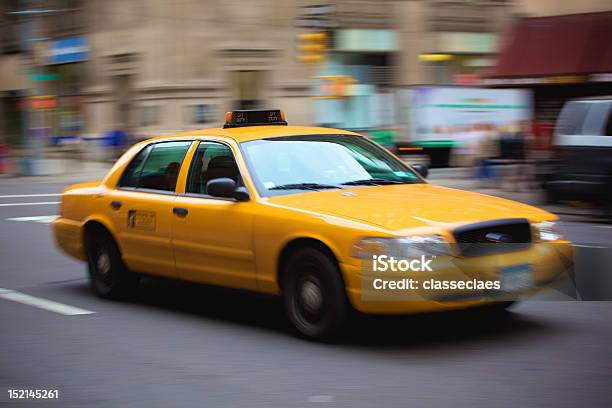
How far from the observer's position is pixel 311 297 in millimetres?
6500

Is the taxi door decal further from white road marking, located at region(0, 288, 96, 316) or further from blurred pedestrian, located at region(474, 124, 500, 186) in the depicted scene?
blurred pedestrian, located at region(474, 124, 500, 186)

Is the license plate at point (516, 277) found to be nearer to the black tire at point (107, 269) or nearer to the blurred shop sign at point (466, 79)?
the black tire at point (107, 269)

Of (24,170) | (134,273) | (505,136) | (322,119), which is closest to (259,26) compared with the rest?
(322,119)

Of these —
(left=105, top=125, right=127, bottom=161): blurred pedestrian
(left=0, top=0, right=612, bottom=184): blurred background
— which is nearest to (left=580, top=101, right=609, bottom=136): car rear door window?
(left=0, top=0, right=612, bottom=184): blurred background

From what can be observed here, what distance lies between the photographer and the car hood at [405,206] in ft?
20.3

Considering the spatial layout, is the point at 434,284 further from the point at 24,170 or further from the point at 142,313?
the point at 24,170

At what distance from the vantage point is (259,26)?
36.3 m

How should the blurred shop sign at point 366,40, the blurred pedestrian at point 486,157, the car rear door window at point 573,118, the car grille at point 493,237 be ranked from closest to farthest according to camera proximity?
1. the car grille at point 493,237
2. the car rear door window at point 573,118
3. the blurred pedestrian at point 486,157
4. the blurred shop sign at point 366,40

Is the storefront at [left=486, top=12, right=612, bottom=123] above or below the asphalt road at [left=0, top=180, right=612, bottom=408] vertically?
above

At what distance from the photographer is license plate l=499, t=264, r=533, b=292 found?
20.3 feet

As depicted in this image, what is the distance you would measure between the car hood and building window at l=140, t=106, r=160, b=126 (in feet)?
94.7

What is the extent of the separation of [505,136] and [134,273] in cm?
1686

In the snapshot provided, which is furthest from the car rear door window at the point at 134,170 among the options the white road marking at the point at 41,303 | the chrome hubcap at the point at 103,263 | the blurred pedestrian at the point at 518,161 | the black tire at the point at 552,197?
the blurred pedestrian at the point at 518,161

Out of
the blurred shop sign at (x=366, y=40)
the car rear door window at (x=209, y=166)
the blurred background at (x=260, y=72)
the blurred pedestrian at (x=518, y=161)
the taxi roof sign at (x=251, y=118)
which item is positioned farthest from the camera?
the blurred shop sign at (x=366, y=40)
